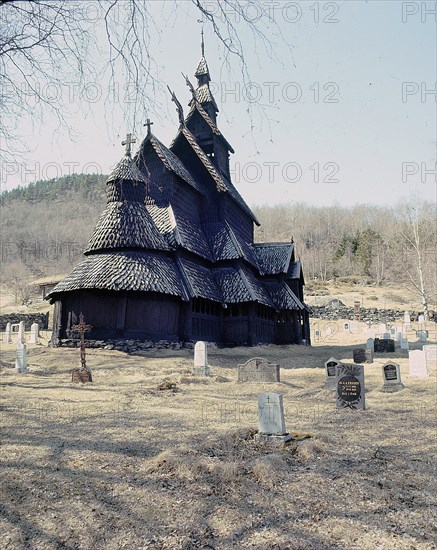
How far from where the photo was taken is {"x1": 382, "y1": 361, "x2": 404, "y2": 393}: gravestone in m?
12.1

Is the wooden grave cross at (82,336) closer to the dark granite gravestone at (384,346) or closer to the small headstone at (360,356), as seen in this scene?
the small headstone at (360,356)

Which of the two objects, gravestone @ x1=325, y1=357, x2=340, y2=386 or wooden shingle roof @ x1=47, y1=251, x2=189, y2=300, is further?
wooden shingle roof @ x1=47, y1=251, x2=189, y2=300

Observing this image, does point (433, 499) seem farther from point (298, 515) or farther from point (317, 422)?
point (317, 422)

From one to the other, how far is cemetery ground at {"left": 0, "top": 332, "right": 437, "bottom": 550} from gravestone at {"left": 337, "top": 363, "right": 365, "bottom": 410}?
38 cm

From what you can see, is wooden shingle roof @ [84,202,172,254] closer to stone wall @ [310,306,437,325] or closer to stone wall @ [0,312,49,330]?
stone wall @ [0,312,49,330]

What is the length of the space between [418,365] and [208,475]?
11493 mm

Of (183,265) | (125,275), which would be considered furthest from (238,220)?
(125,275)

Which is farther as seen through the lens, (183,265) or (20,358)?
(183,265)

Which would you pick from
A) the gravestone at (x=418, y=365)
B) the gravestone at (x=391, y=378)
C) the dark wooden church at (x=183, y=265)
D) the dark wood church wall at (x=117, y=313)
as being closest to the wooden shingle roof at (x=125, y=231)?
the dark wooden church at (x=183, y=265)

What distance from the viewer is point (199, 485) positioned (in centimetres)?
495

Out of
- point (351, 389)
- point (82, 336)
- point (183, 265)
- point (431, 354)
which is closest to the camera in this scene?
point (351, 389)

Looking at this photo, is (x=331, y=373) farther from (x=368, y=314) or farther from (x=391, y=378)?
(x=368, y=314)

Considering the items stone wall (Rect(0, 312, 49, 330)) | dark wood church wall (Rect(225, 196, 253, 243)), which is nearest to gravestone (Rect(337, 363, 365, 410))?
dark wood church wall (Rect(225, 196, 253, 243))

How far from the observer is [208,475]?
5203 millimetres
